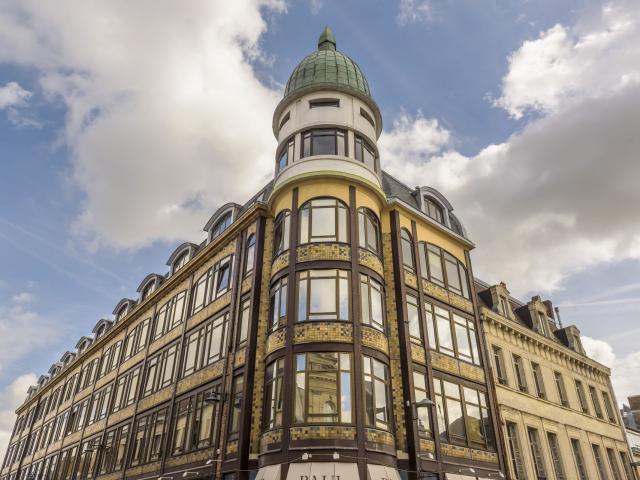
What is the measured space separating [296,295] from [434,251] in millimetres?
8786

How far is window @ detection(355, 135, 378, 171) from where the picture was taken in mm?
24798

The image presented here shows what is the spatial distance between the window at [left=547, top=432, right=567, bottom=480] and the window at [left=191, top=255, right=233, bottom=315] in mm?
18413

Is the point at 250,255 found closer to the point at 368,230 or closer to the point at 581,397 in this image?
the point at 368,230

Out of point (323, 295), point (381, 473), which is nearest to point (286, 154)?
point (323, 295)

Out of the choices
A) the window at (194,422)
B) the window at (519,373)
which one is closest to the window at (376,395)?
the window at (194,422)

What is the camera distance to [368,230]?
75.7 ft

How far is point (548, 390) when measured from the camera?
95.9ft

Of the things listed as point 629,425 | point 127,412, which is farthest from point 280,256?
point 629,425

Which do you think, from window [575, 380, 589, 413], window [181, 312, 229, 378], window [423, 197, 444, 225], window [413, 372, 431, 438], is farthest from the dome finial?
window [575, 380, 589, 413]

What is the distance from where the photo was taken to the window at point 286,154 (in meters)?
25.2

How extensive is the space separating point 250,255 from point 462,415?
1189 centimetres

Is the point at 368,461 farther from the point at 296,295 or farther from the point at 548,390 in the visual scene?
the point at 548,390

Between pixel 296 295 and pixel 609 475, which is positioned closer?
pixel 296 295

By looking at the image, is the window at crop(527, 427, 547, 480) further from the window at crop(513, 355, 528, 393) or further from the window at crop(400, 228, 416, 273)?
the window at crop(400, 228, 416, 273)
